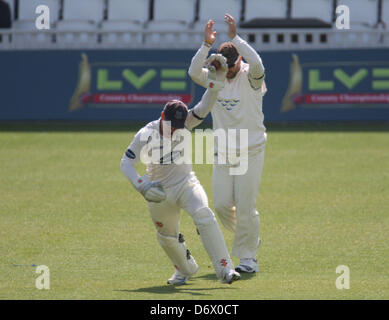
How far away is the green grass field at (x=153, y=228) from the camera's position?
7953mm

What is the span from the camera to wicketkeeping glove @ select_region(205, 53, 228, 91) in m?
8.20

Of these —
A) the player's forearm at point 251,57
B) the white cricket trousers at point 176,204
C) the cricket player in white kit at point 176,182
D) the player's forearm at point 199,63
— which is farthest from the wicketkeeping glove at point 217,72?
the white cricket trousers at point 176,204

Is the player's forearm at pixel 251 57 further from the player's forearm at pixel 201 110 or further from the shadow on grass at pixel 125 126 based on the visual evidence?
the shadow on grass at pixel 125 126

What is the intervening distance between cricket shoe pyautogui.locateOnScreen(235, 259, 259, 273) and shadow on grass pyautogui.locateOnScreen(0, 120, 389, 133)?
452 inches

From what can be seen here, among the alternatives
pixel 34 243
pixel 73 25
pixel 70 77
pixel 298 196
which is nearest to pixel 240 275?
pixel 34 243

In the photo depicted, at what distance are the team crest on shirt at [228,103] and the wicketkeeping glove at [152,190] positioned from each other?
149 cm

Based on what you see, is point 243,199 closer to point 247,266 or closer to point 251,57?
point 247,266

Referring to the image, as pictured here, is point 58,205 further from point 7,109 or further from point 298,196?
point 7,109

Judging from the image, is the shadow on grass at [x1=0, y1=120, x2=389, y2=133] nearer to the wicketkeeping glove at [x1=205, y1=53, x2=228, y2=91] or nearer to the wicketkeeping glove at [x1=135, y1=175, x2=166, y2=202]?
the wicketkeeping glove at [x1=205, y1=53, x2=228, y2=91]

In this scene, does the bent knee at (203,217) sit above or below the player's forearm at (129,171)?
below

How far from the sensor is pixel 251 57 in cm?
857
